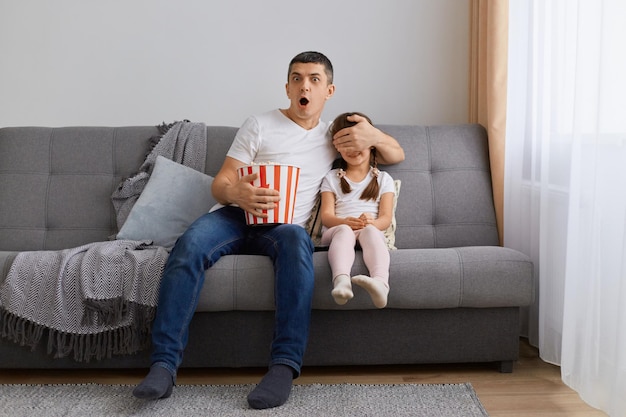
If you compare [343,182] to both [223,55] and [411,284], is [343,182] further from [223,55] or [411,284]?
[223,55]

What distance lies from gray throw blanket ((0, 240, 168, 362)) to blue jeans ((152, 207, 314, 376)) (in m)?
0.12

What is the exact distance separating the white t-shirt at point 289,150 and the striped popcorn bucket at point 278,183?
0.97ft

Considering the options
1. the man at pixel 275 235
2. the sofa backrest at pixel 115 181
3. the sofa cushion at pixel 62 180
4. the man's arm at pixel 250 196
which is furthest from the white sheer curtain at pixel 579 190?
the sofa cushion at pixel 62 180

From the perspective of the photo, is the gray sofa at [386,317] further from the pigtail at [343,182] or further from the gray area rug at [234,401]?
the pigtail at [343,182]

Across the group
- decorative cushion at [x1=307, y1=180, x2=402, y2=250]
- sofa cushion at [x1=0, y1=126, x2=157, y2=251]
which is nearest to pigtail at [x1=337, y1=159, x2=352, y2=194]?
decorative cushion at [x1=307, y1=180, x2=402, y2=250]

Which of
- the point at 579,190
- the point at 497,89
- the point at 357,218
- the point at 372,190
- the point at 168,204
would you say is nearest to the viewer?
the point at 579,190

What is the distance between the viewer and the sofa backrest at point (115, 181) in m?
2.52

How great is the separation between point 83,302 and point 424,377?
43.1 inches

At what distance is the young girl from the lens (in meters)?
1.84

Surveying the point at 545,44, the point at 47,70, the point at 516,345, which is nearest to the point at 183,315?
the point at 516,345

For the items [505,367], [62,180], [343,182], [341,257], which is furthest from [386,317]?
[62,180]

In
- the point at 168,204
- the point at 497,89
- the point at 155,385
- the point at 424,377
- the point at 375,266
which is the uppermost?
the point at 497,89

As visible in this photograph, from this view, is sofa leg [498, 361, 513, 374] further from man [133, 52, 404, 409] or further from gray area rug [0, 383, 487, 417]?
man [133, 52, 404, 409]

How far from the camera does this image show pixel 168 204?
242cm
